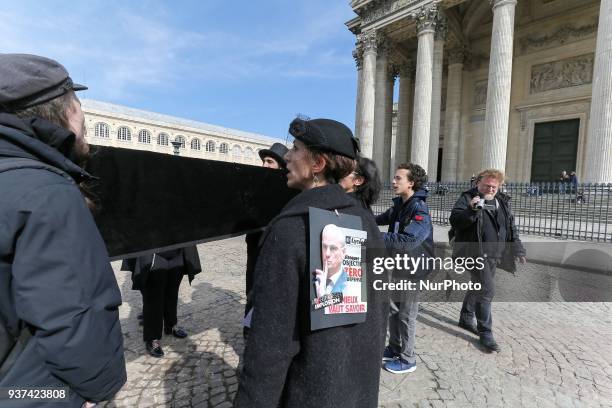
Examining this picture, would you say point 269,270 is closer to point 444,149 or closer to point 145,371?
point 145,371

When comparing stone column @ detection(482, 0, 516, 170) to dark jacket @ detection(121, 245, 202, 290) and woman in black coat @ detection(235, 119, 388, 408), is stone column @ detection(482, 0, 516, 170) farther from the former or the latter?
woman in black coat @ detection(235, 119, 388, 408)

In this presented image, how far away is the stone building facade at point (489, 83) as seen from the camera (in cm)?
1528

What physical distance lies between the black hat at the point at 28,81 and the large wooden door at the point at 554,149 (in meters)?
22.8

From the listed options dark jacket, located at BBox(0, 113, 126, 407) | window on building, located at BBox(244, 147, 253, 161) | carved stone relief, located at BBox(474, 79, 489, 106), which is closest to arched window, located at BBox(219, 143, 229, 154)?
window on building, located at BBox(244, 147, 253, 161)

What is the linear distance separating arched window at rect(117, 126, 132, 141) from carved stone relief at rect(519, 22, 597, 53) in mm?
51817

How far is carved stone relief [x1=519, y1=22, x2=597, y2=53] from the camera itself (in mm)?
17366

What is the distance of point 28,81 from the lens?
3.50 feet

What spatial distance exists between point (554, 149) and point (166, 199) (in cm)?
2317

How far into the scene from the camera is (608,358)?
11.3 ft

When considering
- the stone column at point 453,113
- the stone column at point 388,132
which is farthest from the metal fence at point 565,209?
the stone column at point 388,132

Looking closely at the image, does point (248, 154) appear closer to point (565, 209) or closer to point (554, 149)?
point (554, 149)

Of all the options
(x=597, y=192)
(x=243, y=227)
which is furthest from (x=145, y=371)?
(x=597, y=192)

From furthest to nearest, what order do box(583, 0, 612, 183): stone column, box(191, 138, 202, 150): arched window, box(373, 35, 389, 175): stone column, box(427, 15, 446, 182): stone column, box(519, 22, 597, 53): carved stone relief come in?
box(191, 138, 202, 150): arched window
box(373, 35, 389, 175): stone column
box(427, 15, 446, 182): stone column
box(519, 22, 597, 53): carved stone relief
box(583, 0, 612, 183): stone column

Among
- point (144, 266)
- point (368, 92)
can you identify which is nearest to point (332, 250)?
point (144, 266)
